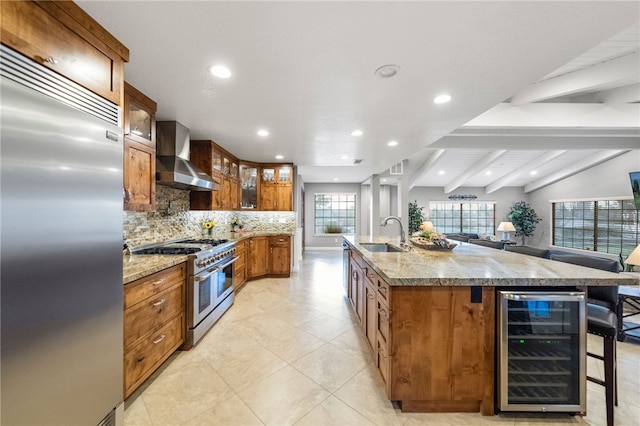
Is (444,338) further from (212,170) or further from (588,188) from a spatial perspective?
(588,188)

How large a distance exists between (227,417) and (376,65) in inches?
103

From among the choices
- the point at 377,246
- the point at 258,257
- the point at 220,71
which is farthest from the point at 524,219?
the point at 220,71

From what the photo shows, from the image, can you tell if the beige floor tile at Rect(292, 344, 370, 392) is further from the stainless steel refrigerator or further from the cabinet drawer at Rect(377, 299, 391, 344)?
the stainless steel refrigerator

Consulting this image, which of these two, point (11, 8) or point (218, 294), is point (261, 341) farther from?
point (11, 8)

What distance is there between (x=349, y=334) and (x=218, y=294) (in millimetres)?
1683

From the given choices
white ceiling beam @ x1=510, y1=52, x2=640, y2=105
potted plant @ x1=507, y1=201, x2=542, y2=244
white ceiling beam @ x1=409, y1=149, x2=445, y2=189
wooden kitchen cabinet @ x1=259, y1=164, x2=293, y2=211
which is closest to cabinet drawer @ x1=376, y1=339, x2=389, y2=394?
white ceiling beam @ x1=510, y1=52, x2=640, y2=105

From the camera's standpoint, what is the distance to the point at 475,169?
7.23 meters

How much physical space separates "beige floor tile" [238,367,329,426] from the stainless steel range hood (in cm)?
220

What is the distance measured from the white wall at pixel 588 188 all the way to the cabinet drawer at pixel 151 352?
9.70 metres

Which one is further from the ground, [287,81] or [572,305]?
[287,81]

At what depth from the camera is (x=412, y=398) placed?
1.67 metres

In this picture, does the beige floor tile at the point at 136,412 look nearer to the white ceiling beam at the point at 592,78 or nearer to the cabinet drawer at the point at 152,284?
the cabinet drawer at the point at 152,284

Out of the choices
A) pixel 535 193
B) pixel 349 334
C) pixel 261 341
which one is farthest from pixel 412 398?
pixel 535 193

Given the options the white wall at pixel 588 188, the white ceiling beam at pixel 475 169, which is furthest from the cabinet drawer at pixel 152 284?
the white wall at pixel 588 188
